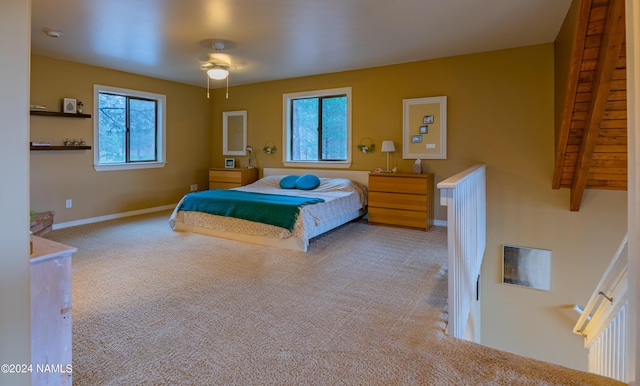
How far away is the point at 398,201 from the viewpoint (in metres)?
4.80

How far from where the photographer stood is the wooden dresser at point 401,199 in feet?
15.2

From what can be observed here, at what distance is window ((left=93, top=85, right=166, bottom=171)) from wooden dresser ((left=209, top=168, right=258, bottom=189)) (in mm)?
902

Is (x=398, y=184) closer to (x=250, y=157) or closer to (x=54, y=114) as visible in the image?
(x=250, y=157)

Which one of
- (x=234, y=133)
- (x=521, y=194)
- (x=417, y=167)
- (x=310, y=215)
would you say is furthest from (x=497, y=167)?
(x=234, y=133)

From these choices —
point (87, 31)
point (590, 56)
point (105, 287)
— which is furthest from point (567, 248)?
point (87, 31)

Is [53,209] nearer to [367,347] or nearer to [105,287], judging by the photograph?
[105,287]

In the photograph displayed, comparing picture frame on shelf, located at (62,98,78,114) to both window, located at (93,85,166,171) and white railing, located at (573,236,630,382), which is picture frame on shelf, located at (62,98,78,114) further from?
white railing, located at (573,236,630,382)

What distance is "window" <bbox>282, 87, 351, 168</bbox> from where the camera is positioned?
5.71 m

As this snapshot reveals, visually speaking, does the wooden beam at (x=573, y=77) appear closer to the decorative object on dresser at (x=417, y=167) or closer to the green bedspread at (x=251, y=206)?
the decorative object on dresser at (x=417, y=167)

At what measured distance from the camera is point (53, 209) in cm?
481

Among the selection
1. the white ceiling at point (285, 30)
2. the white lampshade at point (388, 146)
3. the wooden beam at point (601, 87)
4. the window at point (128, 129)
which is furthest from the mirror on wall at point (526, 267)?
the window at point (128, 129)

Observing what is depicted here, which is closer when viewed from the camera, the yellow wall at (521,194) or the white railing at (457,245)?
the white railing at (457,245)

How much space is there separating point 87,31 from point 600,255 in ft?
20.4

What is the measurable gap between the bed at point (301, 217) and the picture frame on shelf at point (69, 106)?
6.65ft
